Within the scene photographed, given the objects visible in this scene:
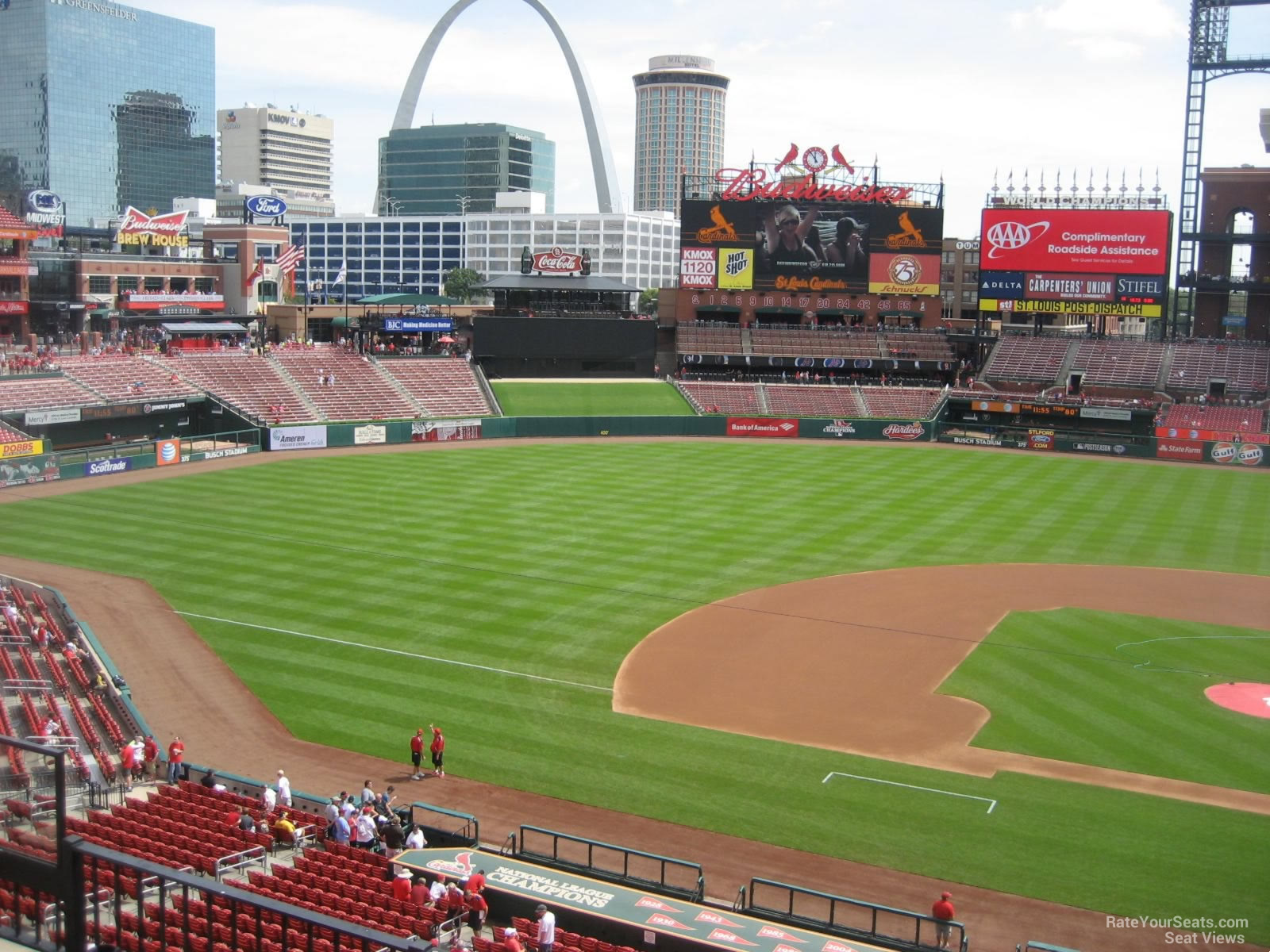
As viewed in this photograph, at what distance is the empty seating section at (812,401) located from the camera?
82.6m

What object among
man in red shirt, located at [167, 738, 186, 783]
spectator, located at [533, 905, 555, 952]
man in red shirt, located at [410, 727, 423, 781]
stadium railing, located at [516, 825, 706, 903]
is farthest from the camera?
man in red shirt, located at [410, 727, 423, 781]

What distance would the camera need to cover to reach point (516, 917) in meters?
17.2

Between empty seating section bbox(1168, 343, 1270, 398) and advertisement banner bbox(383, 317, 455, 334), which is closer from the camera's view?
empty seating section bbox(1168, 343, 1270, 398)

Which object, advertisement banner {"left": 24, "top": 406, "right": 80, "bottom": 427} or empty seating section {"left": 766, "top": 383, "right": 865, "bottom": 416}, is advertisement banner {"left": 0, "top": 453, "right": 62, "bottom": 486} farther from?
empty seating section {"left": 766, "top": 383, "right": 865, "bottom": 416}

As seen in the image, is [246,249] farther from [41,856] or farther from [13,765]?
[41,856]

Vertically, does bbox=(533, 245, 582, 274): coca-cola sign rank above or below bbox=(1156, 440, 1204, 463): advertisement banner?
above

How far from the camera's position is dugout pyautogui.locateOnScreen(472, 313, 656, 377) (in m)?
88.5

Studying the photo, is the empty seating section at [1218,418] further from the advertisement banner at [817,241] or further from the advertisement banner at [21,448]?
the advertisement banner at [21,448]

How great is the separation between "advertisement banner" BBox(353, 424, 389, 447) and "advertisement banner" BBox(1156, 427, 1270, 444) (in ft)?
159

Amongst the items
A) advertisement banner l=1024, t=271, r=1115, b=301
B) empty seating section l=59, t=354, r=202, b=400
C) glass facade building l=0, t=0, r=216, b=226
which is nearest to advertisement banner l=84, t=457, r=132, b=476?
empty seating section l=59, t=354, r=202, b=400

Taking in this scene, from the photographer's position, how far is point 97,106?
598 feet

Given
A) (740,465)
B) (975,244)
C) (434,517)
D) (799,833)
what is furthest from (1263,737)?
(975,244)

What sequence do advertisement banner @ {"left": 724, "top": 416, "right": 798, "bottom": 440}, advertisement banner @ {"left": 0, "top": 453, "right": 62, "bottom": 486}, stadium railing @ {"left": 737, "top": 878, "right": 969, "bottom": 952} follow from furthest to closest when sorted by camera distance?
advertisement banner @ {"left": 724, "top": 416, "right": 798, "bottom": 440}
advertisement banner @ {"left": 0, "top": 453, "right": 62, "bottom": 486}
stadium railing @ {"left": 737, "top": 878, "right": 969, "bottom": 952}

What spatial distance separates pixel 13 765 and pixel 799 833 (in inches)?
531
